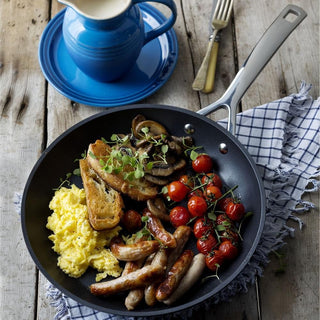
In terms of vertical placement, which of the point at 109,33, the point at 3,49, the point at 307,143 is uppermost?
the point at 109,33

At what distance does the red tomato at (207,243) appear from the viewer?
2.39 m

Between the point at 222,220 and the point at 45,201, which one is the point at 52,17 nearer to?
the point at 45,201

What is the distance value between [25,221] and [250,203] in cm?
118

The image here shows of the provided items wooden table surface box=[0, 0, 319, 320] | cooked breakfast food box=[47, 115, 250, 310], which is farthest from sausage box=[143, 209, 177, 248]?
wooden table surface box=[0, 0, 319, 320]

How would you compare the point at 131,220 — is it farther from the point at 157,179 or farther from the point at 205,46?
the point at 205,46

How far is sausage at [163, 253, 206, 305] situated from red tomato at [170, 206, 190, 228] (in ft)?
0.68

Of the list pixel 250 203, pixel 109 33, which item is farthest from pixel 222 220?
pixel 109 33

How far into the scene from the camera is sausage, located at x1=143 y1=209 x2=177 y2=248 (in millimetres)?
2330

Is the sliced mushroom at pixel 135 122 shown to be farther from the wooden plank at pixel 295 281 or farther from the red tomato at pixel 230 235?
the wooden plank at pixel 295 281

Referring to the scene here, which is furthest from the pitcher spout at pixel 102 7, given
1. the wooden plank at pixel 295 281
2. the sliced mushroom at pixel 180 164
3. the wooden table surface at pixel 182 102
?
the wooden plank at pixel 295 281

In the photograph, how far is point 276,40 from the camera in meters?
2.77

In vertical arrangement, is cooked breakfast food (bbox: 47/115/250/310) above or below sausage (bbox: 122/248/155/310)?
above

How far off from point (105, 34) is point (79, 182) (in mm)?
849

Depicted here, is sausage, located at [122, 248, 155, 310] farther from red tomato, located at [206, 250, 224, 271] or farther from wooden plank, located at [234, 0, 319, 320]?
wooden plank, located at [234, 0, 319, 320]
